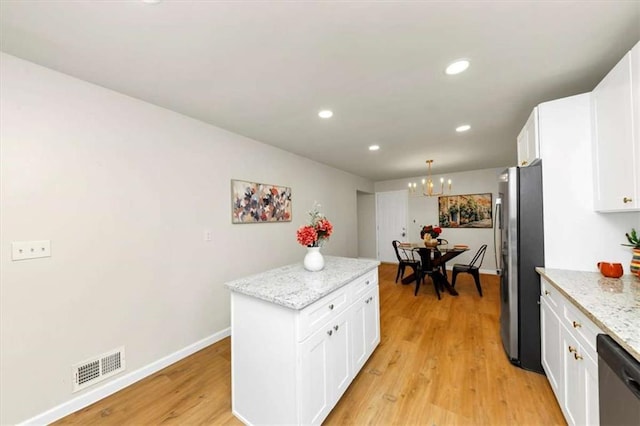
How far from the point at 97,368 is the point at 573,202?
3.94 m

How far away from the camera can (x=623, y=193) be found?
145 cm

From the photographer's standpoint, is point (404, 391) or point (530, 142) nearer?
point (404, 391)

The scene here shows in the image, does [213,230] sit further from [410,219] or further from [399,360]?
[410,219]

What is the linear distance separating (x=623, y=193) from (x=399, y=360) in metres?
2.04

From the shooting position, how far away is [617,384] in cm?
91

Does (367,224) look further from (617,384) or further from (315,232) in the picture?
(617,384)

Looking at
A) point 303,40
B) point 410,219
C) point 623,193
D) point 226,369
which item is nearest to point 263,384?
point 226,369

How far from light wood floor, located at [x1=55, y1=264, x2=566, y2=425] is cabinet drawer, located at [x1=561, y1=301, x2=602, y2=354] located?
727mm

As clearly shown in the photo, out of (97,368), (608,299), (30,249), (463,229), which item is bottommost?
(97,368)

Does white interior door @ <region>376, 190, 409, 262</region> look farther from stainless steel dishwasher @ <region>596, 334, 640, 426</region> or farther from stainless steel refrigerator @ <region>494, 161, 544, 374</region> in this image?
stainless steel dishwasher @ <region>596, 334, 640, 426</region>

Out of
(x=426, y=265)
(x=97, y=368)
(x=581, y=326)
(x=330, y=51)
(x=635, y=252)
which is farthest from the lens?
(x=426, y=265)

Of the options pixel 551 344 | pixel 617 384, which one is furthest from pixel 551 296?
pixel 617 384

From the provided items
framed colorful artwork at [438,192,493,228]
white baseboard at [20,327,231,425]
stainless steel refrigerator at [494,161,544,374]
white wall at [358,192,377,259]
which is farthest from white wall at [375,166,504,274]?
white baseboard at [20,327,231,425]

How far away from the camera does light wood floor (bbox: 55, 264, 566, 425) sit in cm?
163
